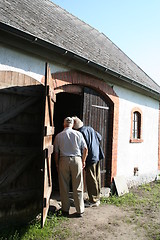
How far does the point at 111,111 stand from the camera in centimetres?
748

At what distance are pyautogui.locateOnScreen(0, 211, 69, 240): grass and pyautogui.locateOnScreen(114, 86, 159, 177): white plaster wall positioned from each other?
3.92 meters

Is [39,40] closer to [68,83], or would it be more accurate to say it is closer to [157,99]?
[68,83]

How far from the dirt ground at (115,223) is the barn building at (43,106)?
811mm

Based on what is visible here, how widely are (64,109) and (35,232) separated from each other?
438cm

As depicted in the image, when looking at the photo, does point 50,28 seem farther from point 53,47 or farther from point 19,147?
point 19,147

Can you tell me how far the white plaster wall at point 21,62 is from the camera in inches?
178

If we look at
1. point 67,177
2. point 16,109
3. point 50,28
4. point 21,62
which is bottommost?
point 67,177

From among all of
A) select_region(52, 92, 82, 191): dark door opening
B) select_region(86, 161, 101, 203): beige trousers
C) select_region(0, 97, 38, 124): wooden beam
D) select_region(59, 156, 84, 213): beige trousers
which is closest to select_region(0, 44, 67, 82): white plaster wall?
select_region(0, 97, 38, 124): wooden beam

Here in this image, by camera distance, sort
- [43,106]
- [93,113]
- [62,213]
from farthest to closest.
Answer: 1. [93,113]
2. [62,213]
3. [43,106]

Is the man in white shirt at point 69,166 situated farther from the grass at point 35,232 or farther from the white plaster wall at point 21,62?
the white plaster wall at point 21,62

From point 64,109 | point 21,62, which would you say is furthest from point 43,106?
point 64,109

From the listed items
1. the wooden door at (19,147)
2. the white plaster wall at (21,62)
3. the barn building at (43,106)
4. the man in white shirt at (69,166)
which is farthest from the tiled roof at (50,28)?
the man in white shirt at (69,166)

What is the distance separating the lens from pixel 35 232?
3.99 meters

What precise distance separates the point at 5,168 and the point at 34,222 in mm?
1195
